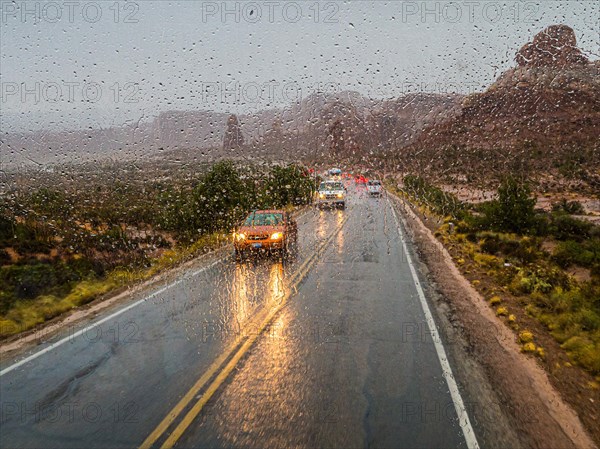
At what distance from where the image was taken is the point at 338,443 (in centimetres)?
411

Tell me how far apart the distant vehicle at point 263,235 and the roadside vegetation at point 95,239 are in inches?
92.4

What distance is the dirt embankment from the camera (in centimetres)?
448

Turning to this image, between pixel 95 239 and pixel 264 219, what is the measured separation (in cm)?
898

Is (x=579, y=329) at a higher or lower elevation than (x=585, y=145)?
lower

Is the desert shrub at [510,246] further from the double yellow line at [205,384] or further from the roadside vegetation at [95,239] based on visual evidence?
the roadside vegetation at [95,239]

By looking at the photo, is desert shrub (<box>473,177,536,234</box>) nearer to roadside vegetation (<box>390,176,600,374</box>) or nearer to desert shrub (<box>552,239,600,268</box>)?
roadside vegetation (<box>390,176,600,374</box>)

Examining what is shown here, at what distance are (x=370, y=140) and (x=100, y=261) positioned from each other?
131837 millimetres

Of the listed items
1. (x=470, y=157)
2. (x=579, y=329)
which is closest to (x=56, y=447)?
(x=579, y=329)

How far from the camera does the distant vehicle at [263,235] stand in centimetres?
1366

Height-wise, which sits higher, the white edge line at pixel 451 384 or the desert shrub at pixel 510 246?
the desert shrub at pixel 510 246

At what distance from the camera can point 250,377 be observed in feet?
18.1

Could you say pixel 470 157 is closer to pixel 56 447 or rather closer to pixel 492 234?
pixel 492 234

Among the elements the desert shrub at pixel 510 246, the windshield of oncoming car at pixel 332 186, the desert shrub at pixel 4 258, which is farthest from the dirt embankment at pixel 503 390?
the windshield of oncoming car at pixel 332 186

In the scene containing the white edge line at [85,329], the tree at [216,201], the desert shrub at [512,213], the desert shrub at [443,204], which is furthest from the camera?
the desert shrub at [443,204]
